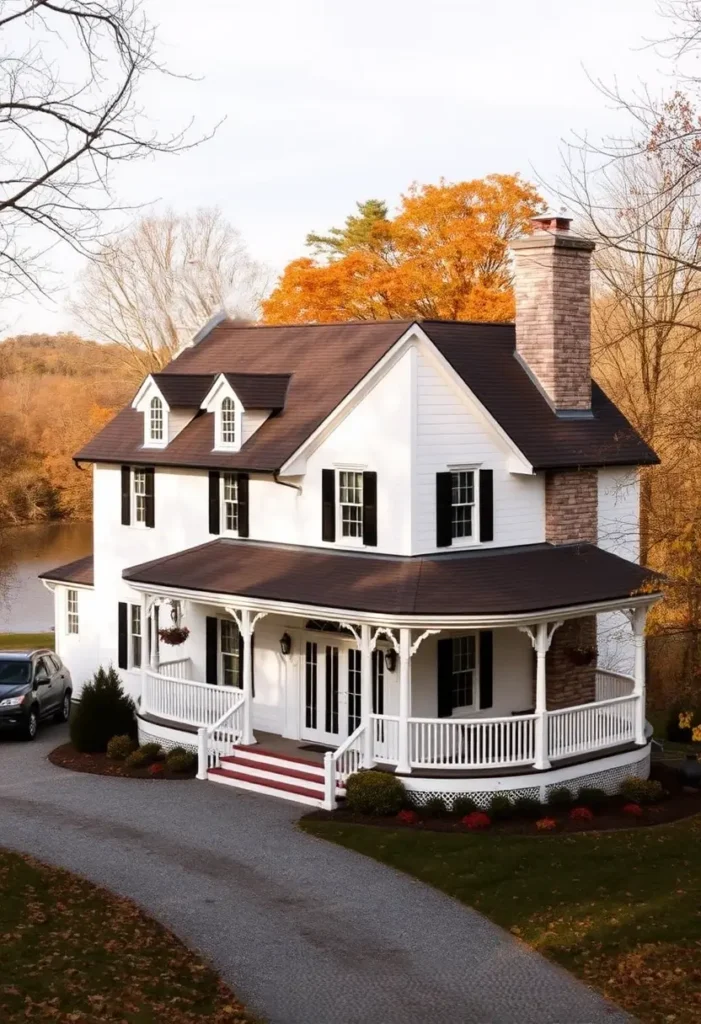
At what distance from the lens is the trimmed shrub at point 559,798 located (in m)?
22.6

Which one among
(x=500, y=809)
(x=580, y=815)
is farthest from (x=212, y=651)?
(x=580, y=815)

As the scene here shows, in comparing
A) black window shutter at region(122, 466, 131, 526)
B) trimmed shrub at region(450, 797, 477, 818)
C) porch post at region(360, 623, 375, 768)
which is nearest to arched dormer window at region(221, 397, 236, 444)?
black window shutter at region(122, 466, 131, 526)

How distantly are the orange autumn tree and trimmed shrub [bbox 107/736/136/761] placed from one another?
23963mm

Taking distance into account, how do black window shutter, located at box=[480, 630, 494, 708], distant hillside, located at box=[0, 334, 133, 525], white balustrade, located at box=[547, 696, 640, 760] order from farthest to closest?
distant hillside, located at box=[0, 334, 133, 525], black window shutter, located at box=[480, 630, 494, 708], white balustrade, located at box=[547, 696, 640, 760]

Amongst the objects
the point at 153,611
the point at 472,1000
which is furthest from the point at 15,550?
the point at 472,1000

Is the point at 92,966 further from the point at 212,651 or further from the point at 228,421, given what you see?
the point at 228,421

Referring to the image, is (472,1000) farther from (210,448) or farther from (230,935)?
(210,448)

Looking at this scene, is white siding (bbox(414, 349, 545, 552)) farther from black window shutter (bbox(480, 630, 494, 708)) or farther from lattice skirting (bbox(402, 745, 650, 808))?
lattice skirting (bbox(402, 745, 650, 808))

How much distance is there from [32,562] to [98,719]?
32334 mm

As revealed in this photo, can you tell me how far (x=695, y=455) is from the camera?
30406 mm

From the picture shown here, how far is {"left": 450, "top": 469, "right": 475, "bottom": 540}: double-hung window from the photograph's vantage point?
24.0 meters

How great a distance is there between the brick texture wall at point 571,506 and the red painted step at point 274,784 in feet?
21.5

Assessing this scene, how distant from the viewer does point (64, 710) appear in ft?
98.9

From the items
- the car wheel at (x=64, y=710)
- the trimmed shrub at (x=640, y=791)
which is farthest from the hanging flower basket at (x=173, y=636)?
the trimmed shrub at (x=640, y=791)
